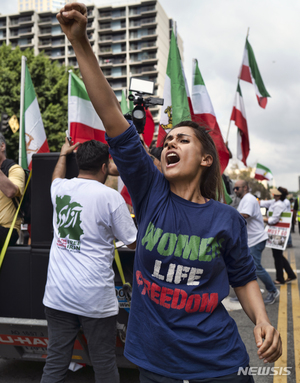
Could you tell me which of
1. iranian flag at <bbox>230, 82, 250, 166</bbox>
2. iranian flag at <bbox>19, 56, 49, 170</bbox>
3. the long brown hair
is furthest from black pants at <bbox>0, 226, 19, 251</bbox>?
iranian flag at <bbox>230, 82, 250, 166</bbox>

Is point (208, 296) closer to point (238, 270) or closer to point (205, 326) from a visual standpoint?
point (205, 326)

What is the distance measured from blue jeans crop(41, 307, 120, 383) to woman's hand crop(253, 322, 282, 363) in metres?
1.17

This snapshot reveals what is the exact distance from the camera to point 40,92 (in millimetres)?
21969

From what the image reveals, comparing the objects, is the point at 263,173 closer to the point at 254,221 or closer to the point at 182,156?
the point at 254,221

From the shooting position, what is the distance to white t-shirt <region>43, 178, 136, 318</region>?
2311 mm

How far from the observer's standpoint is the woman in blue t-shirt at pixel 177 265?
139 centimetres

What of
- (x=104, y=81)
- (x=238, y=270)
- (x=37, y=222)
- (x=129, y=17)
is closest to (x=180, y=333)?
(x=238, y=270)

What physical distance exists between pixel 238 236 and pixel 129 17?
77.3m

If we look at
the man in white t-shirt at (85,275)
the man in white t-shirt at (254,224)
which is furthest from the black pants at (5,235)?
the man in white t-shirt at (254,224)

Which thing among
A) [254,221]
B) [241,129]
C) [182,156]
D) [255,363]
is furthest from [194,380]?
[241,129]

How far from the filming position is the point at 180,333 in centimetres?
142

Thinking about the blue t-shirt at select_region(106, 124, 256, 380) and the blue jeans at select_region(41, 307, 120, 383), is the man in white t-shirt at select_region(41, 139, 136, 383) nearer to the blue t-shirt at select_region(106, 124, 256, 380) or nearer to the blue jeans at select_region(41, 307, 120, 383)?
the blue jeans at select_region(41, 307, 120, 383)

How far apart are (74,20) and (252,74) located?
916 cm

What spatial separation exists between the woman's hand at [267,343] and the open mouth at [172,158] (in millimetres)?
767
